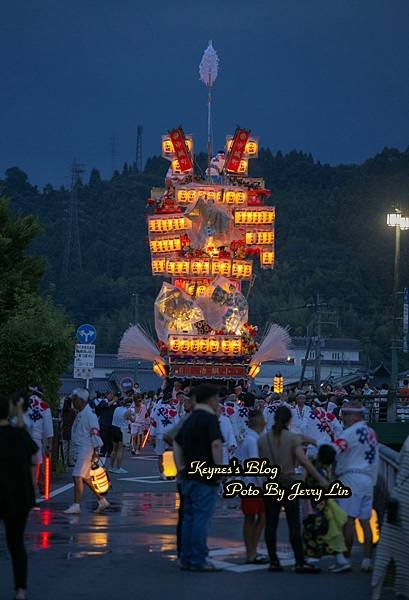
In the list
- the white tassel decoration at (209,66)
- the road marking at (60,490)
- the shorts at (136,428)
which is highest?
the white tassel decoration at (209,66)

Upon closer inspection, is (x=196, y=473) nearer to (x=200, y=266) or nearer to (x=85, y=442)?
(x=85, y=442)

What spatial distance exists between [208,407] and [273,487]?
3.23 ft

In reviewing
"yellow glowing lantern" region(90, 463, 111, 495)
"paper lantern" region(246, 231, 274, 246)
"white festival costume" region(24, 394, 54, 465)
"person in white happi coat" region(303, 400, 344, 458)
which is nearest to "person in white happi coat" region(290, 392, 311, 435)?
"person in white happi coat" region(303, 400, 344, 458)

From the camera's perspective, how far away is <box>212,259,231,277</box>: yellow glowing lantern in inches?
1978

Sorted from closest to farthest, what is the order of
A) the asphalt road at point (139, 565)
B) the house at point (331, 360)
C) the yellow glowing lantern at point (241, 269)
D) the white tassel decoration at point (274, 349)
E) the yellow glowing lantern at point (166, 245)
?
the asphalt road at point (139, 565), the white tassel decoration at point (274, 349), the yellow glowing lantern at point (241, 269), the yellow glowing lantern at point (166, 245), the house at point (331, 360)

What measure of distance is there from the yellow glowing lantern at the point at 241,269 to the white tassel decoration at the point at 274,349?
116 inches

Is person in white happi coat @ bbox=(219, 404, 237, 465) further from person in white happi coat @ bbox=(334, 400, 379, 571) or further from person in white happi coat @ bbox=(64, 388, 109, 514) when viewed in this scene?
person in white happi coat @ bbox=(334, 400, 379, 571)

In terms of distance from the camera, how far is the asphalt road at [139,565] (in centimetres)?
1044

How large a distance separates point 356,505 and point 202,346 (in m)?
37.5

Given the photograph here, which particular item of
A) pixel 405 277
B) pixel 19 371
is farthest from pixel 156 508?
pixel 405 277

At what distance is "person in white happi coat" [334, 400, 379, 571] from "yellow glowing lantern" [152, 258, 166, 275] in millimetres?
39522

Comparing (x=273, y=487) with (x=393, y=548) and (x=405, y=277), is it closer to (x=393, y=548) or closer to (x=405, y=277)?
(x=393, y=548)

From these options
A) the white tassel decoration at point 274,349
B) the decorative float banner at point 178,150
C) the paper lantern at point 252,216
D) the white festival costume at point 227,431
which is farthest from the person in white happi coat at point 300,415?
the decorative float banner at point 178,150

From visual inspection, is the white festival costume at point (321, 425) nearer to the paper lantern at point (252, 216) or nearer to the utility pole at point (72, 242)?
the paper lantern at point (252, 216)
